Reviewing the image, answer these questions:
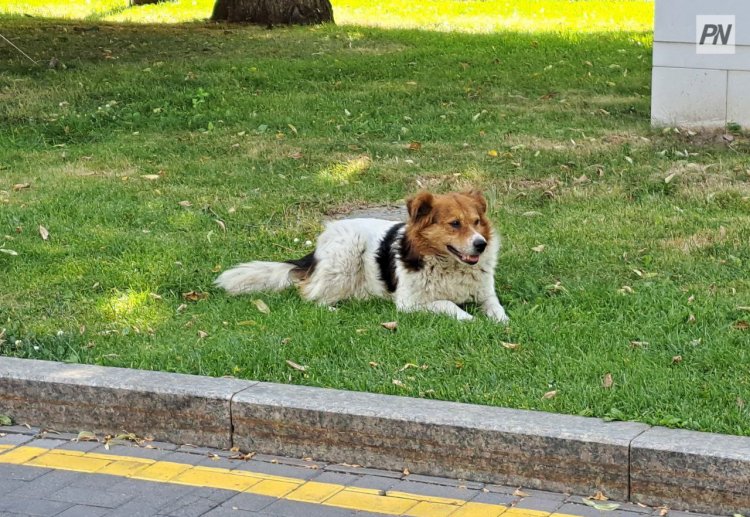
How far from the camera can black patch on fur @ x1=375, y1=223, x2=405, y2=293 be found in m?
7.18

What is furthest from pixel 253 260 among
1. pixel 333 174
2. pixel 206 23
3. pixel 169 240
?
pixel 206 23

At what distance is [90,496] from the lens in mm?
4902

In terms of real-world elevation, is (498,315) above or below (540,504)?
above

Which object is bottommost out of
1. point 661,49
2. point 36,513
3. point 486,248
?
point 36,513

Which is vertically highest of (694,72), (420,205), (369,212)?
(694,72)

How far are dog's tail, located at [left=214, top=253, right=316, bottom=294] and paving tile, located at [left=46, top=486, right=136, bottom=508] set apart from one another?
2570 millimetres

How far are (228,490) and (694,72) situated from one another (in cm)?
800

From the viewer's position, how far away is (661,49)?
1162cm

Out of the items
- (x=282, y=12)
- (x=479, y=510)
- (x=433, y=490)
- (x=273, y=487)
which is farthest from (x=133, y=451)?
(x=282, y=12)

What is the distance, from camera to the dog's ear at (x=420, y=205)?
690cm

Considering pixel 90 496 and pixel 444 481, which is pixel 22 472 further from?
pixel 444 481

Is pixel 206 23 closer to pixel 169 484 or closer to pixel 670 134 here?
pixel 670 134

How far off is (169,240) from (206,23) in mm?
10510

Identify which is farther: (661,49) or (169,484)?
(661,49)
